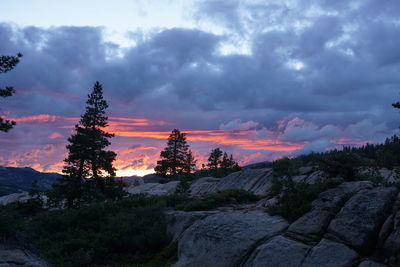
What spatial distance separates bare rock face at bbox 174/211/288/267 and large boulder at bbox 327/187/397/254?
8.38 feet

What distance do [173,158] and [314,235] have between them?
59.3 meters

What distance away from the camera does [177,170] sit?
2844 inches

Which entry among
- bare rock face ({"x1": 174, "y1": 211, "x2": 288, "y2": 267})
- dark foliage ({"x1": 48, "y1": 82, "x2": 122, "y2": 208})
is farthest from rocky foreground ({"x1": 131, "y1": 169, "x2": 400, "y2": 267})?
dark foliage ({"x1": 48, "y1": 82, "x2": 122, "y2": 208})

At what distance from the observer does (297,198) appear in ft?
54.6

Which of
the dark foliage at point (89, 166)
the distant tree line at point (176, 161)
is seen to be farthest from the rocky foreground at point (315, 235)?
the distant tree line at point (176, 161)

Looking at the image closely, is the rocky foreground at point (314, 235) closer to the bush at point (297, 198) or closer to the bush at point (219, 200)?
the bush at point (297, 198)

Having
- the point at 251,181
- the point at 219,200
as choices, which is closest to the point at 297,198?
the point at 219,200

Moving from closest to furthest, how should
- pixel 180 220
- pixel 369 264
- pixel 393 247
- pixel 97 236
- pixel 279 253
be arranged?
pixel 369 264
pixel 393 247
pixel 279 253
pixel 180 220
pixel 97 236

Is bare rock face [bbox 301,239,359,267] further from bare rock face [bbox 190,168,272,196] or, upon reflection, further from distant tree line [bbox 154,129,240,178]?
distant tree line [bbox 154,129,240,178]

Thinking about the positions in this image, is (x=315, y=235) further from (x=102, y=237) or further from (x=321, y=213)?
(x=102, y=237)

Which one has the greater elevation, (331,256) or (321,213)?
(321,213)

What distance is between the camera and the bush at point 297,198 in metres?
16.0

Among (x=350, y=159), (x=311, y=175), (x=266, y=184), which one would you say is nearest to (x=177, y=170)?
(x=266, y=184)

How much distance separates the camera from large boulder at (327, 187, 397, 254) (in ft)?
42.0
